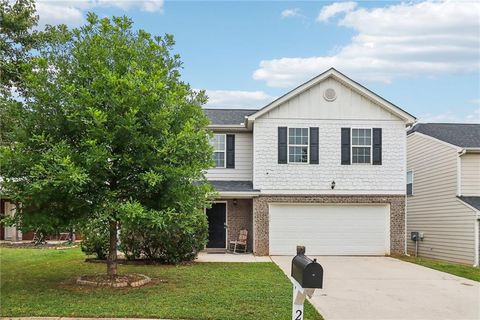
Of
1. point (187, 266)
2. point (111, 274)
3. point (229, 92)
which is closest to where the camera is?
point (111, 274)

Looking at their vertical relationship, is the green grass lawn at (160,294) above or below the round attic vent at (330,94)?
below

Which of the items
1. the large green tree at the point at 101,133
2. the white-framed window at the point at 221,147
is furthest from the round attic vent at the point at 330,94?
the large green tree at the point at 101,133

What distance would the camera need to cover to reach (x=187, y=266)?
14406 mm

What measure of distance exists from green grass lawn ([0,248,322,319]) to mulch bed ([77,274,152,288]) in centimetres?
24

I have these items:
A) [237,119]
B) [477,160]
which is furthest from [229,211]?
[477,160]

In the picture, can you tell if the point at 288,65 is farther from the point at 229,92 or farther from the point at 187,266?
the point at 187,266

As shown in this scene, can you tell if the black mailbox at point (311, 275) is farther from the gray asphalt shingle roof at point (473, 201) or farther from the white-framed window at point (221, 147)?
the gray asphalt shingle roof at point (473, 201)

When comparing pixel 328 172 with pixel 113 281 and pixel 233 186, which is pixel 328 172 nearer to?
pixel 233 186

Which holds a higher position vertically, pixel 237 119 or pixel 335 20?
pixel 335 20

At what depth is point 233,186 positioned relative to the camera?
19.1m

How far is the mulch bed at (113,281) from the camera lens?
10411 millimetres

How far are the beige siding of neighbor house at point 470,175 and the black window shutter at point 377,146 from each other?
3.53 meters

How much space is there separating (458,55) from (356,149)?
204 inches

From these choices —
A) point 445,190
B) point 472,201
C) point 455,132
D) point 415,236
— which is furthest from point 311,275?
point 455,132
